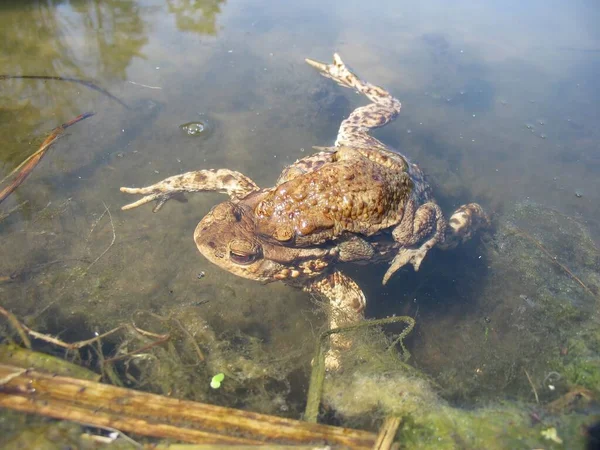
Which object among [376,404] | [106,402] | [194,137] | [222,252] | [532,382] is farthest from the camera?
[194,137]

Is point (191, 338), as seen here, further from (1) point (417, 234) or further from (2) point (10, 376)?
(1) point (417, 234)

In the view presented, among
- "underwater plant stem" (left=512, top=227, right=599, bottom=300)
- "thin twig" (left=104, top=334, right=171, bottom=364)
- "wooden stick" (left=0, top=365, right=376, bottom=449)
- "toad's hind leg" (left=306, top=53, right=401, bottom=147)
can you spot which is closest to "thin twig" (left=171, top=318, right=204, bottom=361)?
"thin twig" (left=104, top=334, right=171, bottom=364)

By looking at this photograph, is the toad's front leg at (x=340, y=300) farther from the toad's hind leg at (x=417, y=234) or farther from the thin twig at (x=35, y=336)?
the thin twig at (x=35, y=336)

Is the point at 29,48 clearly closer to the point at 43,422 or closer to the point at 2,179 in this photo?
the point at 2,179

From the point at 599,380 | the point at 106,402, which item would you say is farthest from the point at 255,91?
the point at 599,380

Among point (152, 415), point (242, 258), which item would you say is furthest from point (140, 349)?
point (242, 258)

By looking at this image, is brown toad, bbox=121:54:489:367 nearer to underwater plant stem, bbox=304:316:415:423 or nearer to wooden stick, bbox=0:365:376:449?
underwater plant stem, bbox=304:316:415:423
